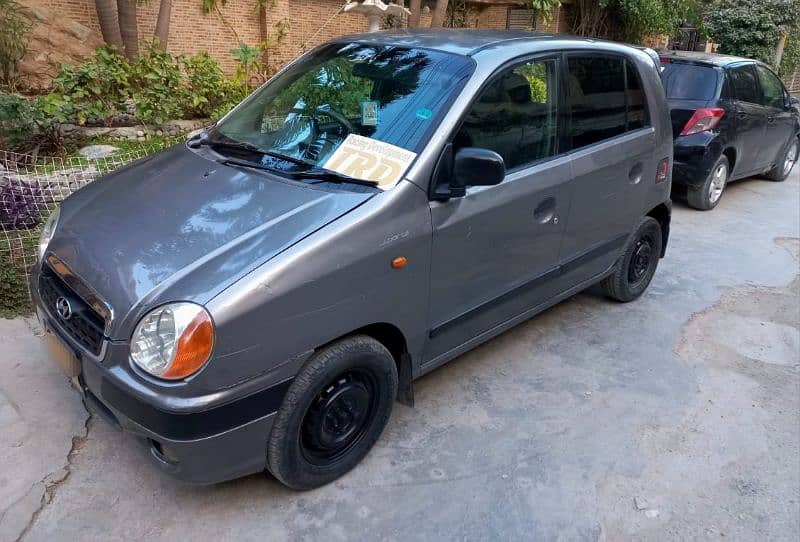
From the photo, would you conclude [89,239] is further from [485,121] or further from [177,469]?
[485,121]

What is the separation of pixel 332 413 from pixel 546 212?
166 cm

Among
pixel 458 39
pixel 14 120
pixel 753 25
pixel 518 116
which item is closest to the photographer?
pixel 518 116

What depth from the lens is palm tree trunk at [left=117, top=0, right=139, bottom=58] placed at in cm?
802

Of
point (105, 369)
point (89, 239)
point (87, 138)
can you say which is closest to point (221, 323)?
point (105, 369)

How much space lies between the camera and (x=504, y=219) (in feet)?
10.6

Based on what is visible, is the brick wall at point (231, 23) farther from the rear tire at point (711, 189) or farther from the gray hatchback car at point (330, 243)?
the rear tire at point (711, 189)

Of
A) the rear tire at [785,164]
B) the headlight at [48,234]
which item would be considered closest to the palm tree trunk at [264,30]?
the rear tire at [785,164]

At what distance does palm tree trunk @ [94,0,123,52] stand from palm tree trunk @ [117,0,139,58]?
0.08 m

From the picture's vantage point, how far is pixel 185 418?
2.21 meters

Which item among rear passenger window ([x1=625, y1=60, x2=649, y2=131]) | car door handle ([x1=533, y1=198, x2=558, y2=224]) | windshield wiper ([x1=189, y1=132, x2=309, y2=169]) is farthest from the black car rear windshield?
windshield wiper ([x1=189, y1=132, x2=309, y2=169])

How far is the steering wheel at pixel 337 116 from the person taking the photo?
10.1ft

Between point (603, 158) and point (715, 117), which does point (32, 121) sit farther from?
point (715, 117)

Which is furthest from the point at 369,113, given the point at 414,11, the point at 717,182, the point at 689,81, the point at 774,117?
the point at 414,11

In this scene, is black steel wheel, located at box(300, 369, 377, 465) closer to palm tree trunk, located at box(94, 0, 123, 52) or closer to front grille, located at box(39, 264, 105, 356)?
front grille, located at box(39, 264, 105, 356)
